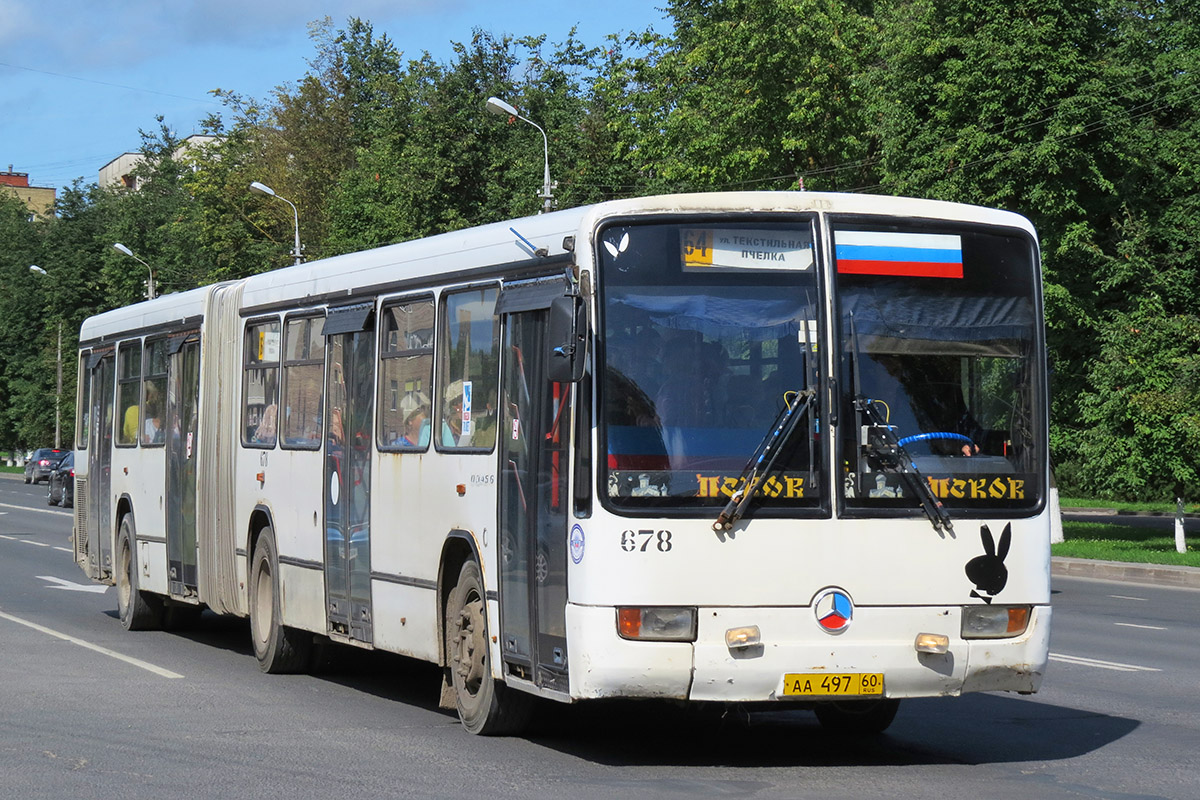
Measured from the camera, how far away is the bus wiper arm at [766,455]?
28.4 feet

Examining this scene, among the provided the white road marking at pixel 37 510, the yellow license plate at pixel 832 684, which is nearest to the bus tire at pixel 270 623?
the yellow license plate at pixel 832 684

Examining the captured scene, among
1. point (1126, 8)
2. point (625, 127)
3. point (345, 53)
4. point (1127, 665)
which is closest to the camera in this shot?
point (1127, 665)

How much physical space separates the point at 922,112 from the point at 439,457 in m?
26.9

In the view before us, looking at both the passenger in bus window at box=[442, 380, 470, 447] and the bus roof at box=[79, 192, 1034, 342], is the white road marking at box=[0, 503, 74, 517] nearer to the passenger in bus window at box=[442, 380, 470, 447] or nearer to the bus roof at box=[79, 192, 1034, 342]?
the bus roof at box=[79, 192, 1034, 342]

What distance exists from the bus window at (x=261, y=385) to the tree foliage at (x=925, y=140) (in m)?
19.4

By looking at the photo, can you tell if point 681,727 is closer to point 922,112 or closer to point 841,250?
point 841,250

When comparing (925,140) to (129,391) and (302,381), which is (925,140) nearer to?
(129,391)

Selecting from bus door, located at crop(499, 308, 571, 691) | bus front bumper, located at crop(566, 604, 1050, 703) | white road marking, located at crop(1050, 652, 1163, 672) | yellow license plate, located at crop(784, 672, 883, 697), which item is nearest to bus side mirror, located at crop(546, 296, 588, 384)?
bus door, located at crop(499, 308, 571, 691)

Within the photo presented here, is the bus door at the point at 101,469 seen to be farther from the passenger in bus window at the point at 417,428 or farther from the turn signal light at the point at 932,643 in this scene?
the turn signal light at the point at 932,643

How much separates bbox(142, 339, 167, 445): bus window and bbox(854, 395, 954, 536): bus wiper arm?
993cm

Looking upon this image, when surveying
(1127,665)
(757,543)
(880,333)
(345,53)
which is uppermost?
(345,53)

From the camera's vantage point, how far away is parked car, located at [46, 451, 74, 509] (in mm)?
51969

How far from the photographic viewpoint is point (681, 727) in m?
10.9

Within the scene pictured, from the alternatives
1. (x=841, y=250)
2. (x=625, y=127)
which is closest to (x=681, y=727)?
(x=841, y=250)
